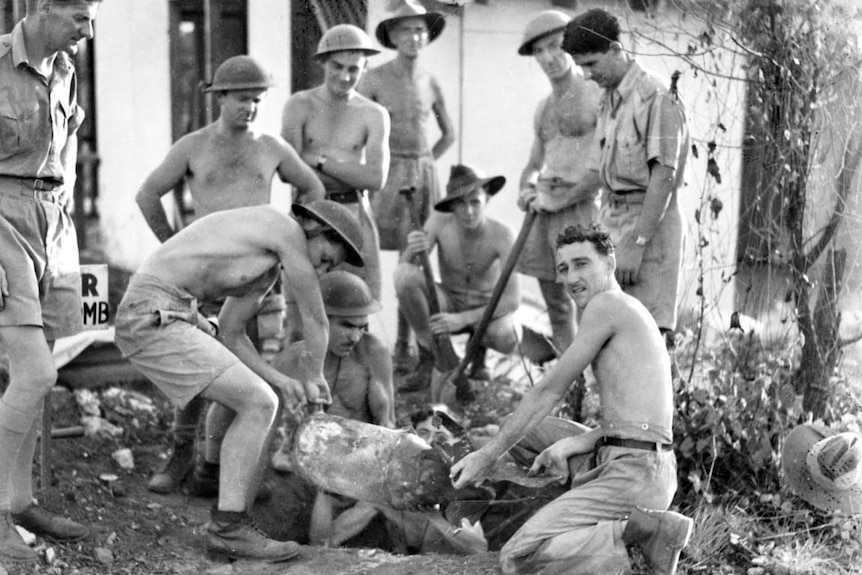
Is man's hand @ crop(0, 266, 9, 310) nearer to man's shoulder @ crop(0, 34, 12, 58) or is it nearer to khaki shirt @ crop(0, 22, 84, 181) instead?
khaki shirt @ crop(0, 22, 84, 181)

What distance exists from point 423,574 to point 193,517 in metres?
1.42

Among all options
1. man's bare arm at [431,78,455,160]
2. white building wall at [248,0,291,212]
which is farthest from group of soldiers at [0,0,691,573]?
white building wall at [248,0,291,212]

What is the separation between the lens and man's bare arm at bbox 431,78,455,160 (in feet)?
27.8

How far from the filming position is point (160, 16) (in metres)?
8.77

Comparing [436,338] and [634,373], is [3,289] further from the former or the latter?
[436,338]

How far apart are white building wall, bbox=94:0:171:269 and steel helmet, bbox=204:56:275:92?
2.50 meters

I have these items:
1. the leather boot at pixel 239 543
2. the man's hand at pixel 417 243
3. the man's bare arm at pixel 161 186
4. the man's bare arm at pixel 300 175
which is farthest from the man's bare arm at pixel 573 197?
the leather boot at pixel 239 543

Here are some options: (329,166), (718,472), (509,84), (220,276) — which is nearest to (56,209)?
(220,276)

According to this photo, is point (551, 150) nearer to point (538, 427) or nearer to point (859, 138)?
point (859, 138)

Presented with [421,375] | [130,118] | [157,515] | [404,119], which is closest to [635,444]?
[157,515]

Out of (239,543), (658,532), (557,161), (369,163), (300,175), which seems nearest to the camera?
(658,532)

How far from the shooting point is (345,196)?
7215 mm

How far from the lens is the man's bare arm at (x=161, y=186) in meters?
6.55

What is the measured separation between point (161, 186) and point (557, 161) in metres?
2.35
